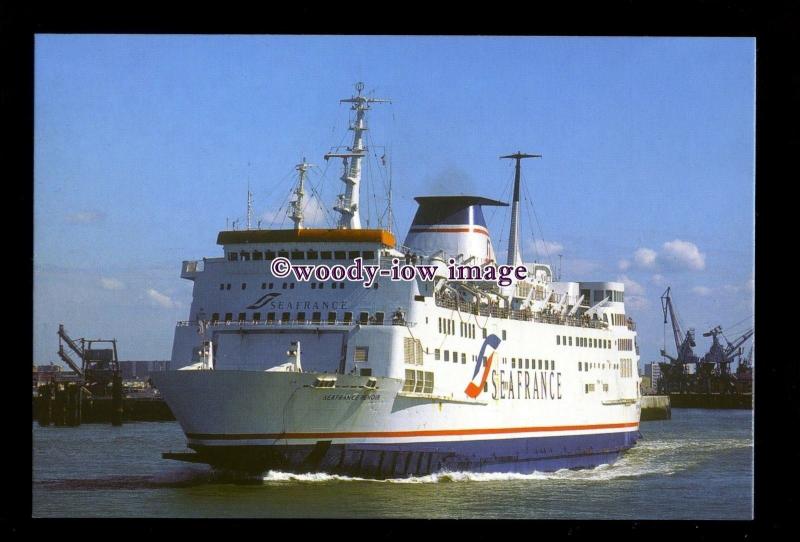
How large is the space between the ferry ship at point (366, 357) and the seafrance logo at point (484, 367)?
4cm

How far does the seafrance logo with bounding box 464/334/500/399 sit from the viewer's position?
23.6 m

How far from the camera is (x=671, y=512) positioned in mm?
20516

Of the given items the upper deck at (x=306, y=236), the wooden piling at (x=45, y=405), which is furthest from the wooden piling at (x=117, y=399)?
the upper deck at (x=306, y=236)

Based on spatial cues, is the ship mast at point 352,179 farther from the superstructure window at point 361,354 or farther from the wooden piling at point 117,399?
the wooden piling at point 117,399

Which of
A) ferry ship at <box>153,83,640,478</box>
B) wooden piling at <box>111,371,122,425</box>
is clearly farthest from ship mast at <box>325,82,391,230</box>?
wooden piling at <box>111,371,122,425</box>

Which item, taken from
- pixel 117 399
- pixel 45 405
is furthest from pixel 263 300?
pixel 45 405

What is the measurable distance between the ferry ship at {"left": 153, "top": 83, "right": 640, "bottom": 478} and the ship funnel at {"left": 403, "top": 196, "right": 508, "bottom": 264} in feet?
0.09

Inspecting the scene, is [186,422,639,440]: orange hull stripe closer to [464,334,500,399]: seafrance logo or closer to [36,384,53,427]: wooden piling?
[464,334,500,399]: seafrance logo

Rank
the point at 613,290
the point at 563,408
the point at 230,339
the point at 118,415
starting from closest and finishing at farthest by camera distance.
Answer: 1. the point at 230,339
2. the point at 563,408
3. the point at 613,290
4. the point at 118,415

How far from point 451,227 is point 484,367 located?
2976 millimetres

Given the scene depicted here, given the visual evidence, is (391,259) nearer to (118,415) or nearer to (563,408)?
(563,408)

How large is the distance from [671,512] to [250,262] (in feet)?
26.0
